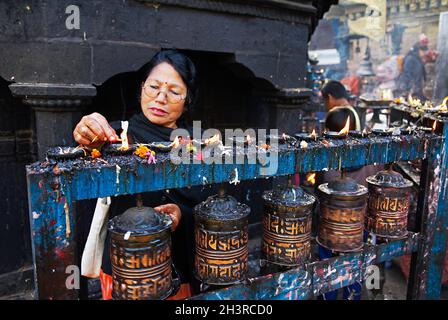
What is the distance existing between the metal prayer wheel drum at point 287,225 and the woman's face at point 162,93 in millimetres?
875

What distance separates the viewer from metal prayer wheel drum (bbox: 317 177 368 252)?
7.00 ft

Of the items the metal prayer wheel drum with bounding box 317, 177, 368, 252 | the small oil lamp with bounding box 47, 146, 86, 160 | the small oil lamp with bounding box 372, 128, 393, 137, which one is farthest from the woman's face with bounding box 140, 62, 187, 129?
the small oil lamp with bounding box 372, 128, 393, 137

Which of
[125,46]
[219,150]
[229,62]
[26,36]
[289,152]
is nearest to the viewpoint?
[219,150]

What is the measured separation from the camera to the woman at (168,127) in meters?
2.27

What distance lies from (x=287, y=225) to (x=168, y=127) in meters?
1.06

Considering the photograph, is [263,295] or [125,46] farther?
[125,46]

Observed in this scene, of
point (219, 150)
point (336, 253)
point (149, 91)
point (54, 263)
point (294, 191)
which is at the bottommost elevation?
point (336, 253)

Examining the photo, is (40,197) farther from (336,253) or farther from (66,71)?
(336,253)

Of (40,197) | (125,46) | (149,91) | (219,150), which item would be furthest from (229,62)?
(40,197)

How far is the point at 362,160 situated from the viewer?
2160 millimetres

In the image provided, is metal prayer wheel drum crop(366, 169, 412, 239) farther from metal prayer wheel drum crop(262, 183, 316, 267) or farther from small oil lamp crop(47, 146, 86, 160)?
small oil lamp crop(47, 146, 86, 160)

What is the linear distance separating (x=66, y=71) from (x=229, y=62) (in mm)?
1545

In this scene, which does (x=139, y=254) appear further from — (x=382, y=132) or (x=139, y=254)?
(x=382, y=132)

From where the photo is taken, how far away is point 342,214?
2.14m
